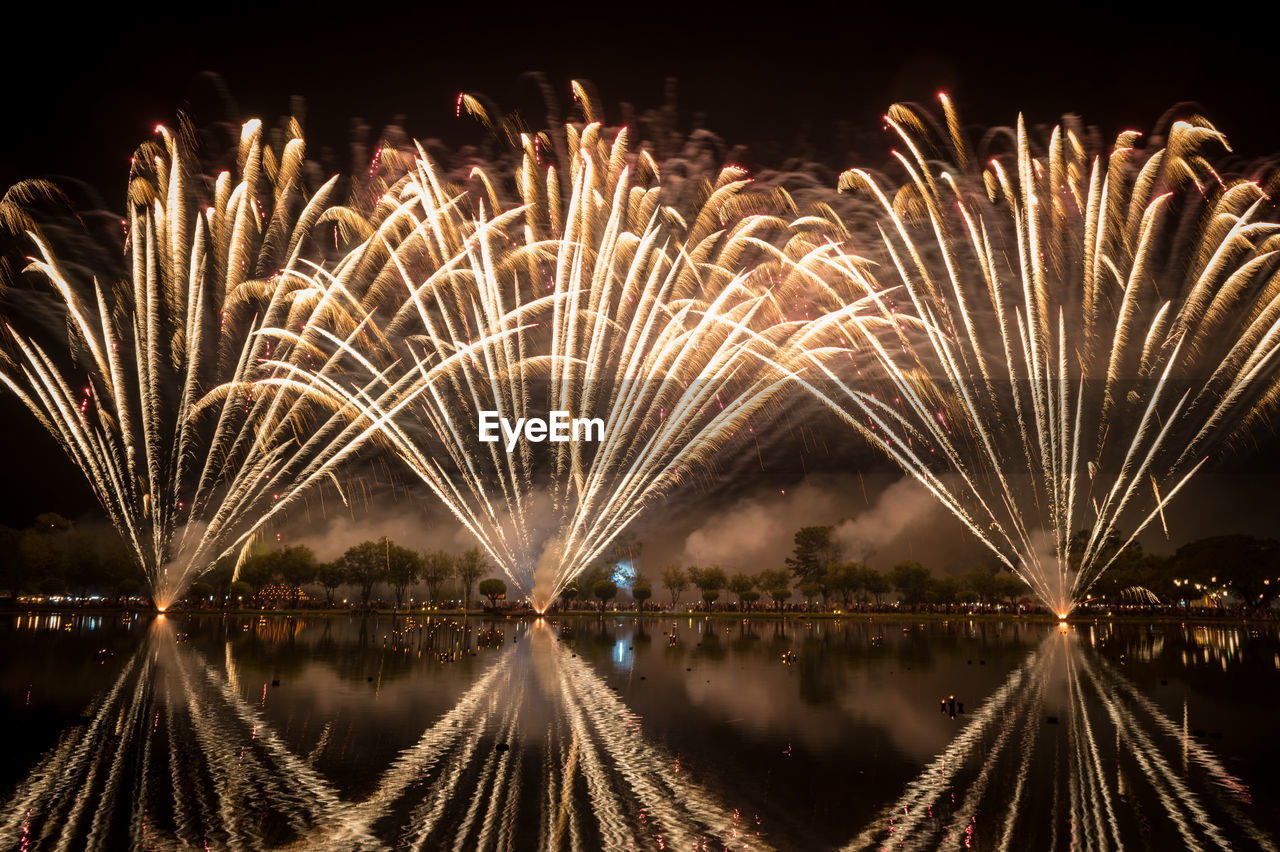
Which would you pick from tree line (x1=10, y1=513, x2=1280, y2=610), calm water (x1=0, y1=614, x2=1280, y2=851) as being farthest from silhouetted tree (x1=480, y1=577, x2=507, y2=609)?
calm water (x1=0, y1=614, x2=1280, y2=851)

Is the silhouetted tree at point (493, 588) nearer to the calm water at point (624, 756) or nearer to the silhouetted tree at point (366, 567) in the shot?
the silhouetted tree at point (366, 567)

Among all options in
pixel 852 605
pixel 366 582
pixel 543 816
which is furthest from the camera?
pixel 852 605

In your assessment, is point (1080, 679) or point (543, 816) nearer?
point (543, 816)

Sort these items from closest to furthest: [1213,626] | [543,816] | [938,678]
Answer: [543,816]
[938,678]
[1213,626]

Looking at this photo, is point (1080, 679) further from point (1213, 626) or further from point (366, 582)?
point (366, 582)

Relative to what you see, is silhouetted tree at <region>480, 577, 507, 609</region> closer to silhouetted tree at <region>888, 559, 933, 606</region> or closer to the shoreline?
the shoreline

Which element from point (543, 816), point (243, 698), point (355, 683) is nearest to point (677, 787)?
point (543, 816)

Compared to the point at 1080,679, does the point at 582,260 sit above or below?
above

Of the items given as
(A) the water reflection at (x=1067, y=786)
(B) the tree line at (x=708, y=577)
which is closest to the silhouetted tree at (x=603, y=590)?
→ (B) the tree line at (x=708, y=577)
